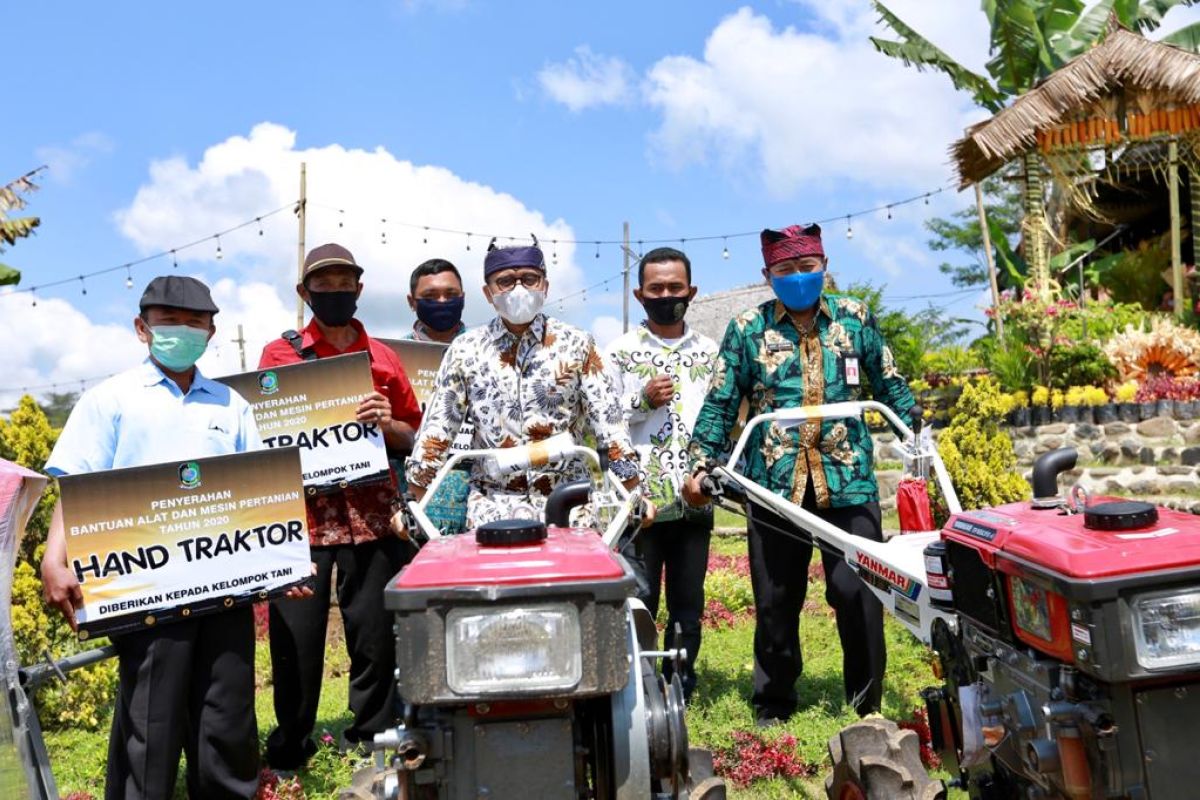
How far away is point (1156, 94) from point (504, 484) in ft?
45.5

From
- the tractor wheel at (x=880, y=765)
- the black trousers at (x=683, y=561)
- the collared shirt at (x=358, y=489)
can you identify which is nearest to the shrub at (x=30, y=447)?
the collared shirt at (x=358, y=489)

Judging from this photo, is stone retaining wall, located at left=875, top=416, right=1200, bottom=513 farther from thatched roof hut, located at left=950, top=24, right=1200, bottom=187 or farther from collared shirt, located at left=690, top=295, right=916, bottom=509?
collared shirt, located at left=690, top=295, right=916, bottom=509

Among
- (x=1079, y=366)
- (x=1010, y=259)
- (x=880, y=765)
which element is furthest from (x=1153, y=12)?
(x=880, y=765)

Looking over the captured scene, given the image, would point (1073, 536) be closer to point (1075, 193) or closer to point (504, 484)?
point (504, 484)

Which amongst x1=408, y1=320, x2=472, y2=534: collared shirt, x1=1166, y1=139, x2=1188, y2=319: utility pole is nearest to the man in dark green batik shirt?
x1=408, y1=320, x2=472, y2=534: collared shirt

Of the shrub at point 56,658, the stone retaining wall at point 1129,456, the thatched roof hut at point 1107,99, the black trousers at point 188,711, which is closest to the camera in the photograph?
the black trousers at point 188,711

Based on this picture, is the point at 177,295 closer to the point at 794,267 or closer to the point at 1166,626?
the point at 794,267

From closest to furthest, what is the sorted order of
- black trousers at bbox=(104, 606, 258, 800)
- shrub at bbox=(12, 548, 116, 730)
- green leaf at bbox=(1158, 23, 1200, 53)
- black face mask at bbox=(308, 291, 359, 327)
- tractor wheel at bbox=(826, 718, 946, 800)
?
tractor wheel at bbox=(826, 718, 946, 800)
black trousers at bbox=(104, 606, 258, 800)
black face mask at bbox=(308, 291, 359, 327)
shrub at bbox=(12, 548, 116, 730)
green leaf at bbox=(1158, 23, 1200, 53)

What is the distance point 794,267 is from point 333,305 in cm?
204

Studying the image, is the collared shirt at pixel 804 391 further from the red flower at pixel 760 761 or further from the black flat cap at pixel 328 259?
the black flat cap at pixel 328 259

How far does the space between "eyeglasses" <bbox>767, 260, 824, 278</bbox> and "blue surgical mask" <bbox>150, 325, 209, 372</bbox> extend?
7.73ft

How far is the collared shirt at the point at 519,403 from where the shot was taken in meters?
3.79

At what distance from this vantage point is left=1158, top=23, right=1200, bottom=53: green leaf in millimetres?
18891

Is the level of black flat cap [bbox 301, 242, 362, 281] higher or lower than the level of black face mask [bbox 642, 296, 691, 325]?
higher
